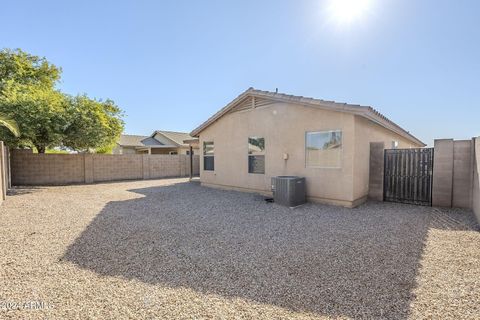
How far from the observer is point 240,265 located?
3.71m

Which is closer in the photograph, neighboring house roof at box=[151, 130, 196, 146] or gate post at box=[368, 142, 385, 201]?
gate post at box=[368, 142, 385, 201]

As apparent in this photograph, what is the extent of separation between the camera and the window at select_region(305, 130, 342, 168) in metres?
7.70

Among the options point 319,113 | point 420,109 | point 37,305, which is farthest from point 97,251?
point 420,109

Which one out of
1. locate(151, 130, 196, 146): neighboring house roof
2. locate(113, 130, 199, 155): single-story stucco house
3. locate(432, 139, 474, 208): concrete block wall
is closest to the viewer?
locate(432, 139, 474, 208): concrete block wall

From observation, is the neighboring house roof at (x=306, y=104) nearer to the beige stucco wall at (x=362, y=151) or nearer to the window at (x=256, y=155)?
the beige stucco wall at (x=362, y=151)

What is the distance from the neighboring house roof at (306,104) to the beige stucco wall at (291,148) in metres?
0.27

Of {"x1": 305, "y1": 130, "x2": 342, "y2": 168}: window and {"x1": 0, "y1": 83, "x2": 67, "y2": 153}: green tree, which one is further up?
{"x1": 0, "y1": 83, "x2": 67, "y2": 153}: green tree

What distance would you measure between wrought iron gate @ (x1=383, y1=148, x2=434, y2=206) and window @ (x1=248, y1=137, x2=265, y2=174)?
4.75 meters

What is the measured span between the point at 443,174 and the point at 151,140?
29.0 metres

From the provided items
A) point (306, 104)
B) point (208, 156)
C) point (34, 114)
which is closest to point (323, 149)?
point (306, 104)

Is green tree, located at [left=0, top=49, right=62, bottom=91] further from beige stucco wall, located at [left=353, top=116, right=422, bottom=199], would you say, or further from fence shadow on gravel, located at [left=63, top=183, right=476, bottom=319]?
beige stucco wall, located at [left=353, top=116, right=422, bottom=199]

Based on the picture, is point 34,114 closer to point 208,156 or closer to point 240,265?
point 208,156

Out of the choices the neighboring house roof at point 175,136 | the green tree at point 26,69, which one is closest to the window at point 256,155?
the green tree at point 26,69

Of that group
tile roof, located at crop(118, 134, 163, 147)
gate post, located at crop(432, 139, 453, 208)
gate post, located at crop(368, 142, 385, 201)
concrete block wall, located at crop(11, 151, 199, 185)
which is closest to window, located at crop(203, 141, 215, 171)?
concrete block wall, located at crop(11, 151, 199, 185)
